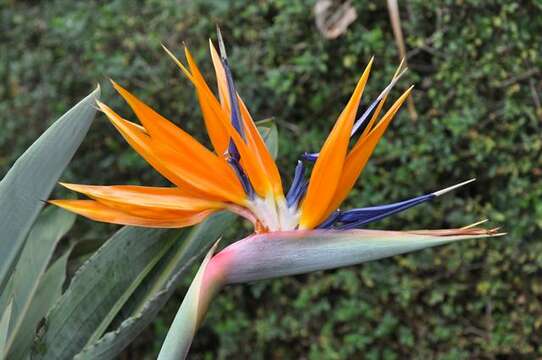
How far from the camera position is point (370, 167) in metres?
2.06

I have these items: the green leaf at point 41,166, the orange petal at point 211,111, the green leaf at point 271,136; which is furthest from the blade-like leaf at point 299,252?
the green leaf at point 271,136

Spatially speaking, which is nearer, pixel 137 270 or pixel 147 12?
pixel 137 270

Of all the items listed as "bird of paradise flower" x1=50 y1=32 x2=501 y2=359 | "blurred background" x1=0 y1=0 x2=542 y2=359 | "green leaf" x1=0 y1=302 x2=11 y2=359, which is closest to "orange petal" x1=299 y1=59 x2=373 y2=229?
"bird of paradise flower" x1=50 y1=32 x2=501 y2=359

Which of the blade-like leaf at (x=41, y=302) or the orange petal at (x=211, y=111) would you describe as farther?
the blade-like leaf at (x=41, y=302)

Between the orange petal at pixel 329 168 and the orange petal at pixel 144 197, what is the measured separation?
122 mm

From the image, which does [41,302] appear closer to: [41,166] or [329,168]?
[41,166]

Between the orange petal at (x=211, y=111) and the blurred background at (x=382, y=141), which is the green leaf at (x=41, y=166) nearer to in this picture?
the orange petal at (x=211, y=111)

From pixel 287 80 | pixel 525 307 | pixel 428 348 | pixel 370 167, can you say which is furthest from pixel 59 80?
pixel 525 307

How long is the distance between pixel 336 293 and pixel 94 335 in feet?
3.88

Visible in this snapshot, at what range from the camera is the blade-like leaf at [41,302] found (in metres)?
1.20

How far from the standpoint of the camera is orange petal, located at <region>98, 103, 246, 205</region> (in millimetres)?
844

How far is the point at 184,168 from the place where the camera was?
33.4 inches

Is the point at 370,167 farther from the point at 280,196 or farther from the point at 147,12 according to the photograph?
the point at 280,196

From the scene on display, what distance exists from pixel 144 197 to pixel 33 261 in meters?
0.50
